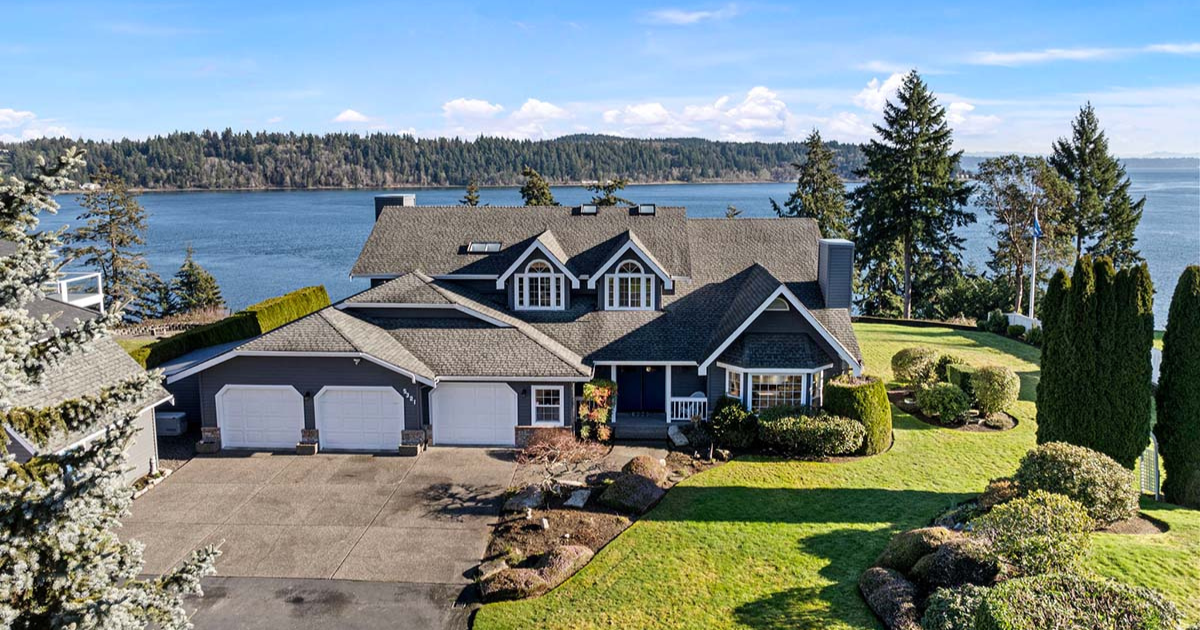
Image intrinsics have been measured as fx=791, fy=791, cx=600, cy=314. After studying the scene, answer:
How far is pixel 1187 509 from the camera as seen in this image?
19422 mm

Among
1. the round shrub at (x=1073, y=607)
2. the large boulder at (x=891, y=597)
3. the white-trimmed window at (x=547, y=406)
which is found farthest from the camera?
the white-trimmed window at (x=547, y=406)

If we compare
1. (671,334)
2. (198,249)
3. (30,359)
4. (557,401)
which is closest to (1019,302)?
(671,334)

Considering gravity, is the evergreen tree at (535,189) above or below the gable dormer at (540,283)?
above

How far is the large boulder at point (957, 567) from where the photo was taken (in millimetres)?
15016

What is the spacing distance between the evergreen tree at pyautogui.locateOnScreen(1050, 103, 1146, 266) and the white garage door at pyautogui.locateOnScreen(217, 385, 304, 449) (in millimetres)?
52345

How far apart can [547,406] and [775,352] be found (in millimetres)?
7838

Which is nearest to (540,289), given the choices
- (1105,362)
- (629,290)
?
(629,290)

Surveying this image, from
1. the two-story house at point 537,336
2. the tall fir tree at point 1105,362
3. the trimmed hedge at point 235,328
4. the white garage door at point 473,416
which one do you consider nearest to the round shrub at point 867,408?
the two-story house at point 537,336

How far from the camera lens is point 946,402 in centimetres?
2764

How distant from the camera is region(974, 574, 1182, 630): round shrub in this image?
11008 millimetres

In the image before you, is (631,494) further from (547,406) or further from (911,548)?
(911,548)

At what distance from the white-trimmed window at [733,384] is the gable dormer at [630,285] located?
4095mm

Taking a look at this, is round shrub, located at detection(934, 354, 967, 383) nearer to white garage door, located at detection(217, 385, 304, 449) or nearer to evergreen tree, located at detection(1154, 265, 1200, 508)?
evergreen tree, located at detection(1154, 265, 1200, 508)

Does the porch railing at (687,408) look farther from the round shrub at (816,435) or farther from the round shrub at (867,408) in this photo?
the round shrub at (867,408)
